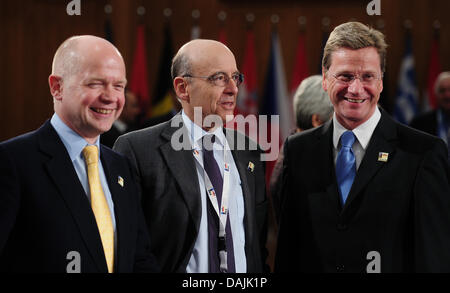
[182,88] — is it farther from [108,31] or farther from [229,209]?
[108,31]

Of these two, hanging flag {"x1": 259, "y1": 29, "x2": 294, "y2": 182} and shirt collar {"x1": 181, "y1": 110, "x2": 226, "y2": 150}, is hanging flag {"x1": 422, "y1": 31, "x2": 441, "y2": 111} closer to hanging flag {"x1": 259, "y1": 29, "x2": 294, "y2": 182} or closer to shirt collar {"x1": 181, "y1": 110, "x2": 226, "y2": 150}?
hanging flag {"x1": 259, "y1": 29, "x2": 294, "y2": 182}

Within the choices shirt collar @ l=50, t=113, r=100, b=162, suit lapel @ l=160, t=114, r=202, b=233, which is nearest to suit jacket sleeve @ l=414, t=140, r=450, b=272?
suit lapel @ l=160, t=114, r=202, b=233

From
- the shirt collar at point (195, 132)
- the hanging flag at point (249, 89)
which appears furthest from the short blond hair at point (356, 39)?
the hanging flag at point (249, 89)

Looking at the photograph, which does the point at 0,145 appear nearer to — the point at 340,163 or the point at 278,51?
the point at 340,163

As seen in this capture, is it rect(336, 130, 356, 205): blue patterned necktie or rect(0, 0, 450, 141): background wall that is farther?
rect(0, 0, 450, 141): background wall

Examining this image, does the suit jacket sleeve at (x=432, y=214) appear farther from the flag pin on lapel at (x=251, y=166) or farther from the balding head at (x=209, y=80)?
the balding head at (x=209, y=80)

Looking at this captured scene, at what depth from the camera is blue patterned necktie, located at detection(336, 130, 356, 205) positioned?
248cm

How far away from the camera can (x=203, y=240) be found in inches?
99.4

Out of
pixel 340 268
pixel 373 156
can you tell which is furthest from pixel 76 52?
pixel 340 268

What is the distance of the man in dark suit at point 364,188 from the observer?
7.73 ft

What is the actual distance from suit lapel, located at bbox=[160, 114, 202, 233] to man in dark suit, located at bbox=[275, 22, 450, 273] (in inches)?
16.6

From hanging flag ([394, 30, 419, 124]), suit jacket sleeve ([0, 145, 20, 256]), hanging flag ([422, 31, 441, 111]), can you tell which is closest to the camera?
suit jacket sleeve ([0, 145, 20, 256])

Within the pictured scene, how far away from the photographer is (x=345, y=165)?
2.51m
